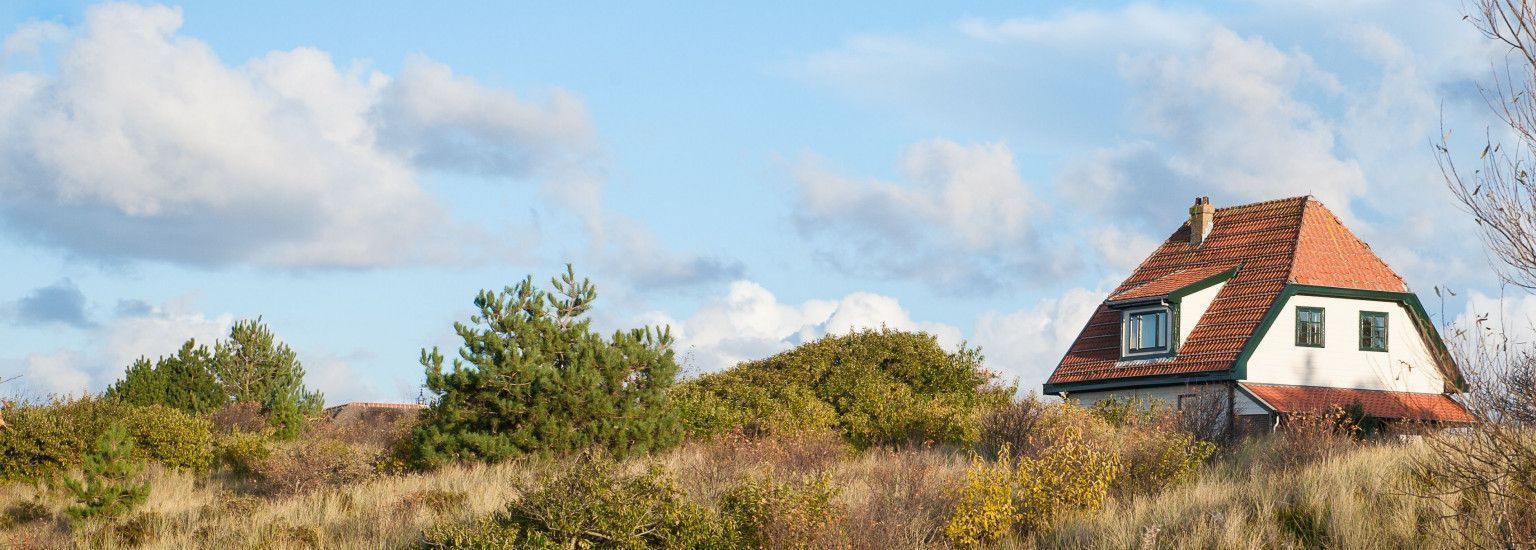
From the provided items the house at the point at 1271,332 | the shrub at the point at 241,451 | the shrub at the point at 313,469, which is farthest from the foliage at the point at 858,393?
the shrub at the point at 241,451

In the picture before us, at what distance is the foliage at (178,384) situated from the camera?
33.4m

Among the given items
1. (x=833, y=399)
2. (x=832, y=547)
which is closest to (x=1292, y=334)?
(x=833, y=399)

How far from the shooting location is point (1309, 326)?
105 feet

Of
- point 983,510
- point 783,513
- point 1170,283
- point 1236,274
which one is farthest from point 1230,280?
point 783,513

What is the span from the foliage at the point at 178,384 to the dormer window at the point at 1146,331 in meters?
20.6

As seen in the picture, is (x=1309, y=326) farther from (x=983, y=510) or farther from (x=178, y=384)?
(x=178, y=384)

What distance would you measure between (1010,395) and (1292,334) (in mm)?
6226

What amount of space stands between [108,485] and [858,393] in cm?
1391

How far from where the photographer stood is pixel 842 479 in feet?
59.5

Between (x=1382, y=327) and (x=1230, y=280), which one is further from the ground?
(x=1230, y=280)

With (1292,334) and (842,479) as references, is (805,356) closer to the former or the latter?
(1292,334)

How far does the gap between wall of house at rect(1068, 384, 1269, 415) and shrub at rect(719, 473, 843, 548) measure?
1515cm

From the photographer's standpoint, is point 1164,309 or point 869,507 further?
point 1164,309

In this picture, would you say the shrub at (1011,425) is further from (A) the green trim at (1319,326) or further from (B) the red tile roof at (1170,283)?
(A) the green trim at (1319,326)
